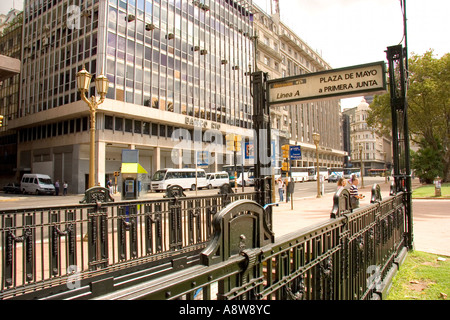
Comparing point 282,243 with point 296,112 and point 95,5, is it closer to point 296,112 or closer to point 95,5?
point 95,5

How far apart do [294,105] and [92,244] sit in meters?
47.2

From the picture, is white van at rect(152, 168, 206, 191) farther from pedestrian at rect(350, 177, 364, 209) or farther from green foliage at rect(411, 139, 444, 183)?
green foliage at rect(411, 139, 444, 183)

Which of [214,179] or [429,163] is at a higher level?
[429,163]

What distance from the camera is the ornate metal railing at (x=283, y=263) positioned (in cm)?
139

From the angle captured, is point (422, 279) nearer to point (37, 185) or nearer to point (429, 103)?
point (429, 103)

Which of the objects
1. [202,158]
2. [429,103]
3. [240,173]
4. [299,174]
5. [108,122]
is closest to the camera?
[429,103]

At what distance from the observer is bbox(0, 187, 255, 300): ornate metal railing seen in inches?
143

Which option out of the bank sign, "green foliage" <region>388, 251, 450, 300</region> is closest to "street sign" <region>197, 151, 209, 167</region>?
the bank sign

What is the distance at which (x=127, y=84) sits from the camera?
3234 cm

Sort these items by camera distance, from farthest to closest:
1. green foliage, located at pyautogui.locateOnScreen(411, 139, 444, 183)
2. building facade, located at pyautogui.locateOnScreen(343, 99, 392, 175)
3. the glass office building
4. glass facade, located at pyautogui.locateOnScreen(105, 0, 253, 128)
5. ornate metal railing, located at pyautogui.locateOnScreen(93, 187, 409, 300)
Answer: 1. building facade, located at pyautogui.locateOnScreen(343, 99, 392, 175)
2. green foliage, located at pyautogui.locateOnScreen(411, 139, 444, 183)
3. glass facade, located at pyautogui.locateOnScreen(105, 0, 253, 128)
4. the glass office building
5. ornate metal railing, located at pyautogui.locateOnScreen(93, 187, 409, 300)

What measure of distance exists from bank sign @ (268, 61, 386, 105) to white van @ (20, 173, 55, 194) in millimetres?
31263

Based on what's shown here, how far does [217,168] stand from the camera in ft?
153

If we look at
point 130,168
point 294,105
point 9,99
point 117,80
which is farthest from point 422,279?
point 9,99
